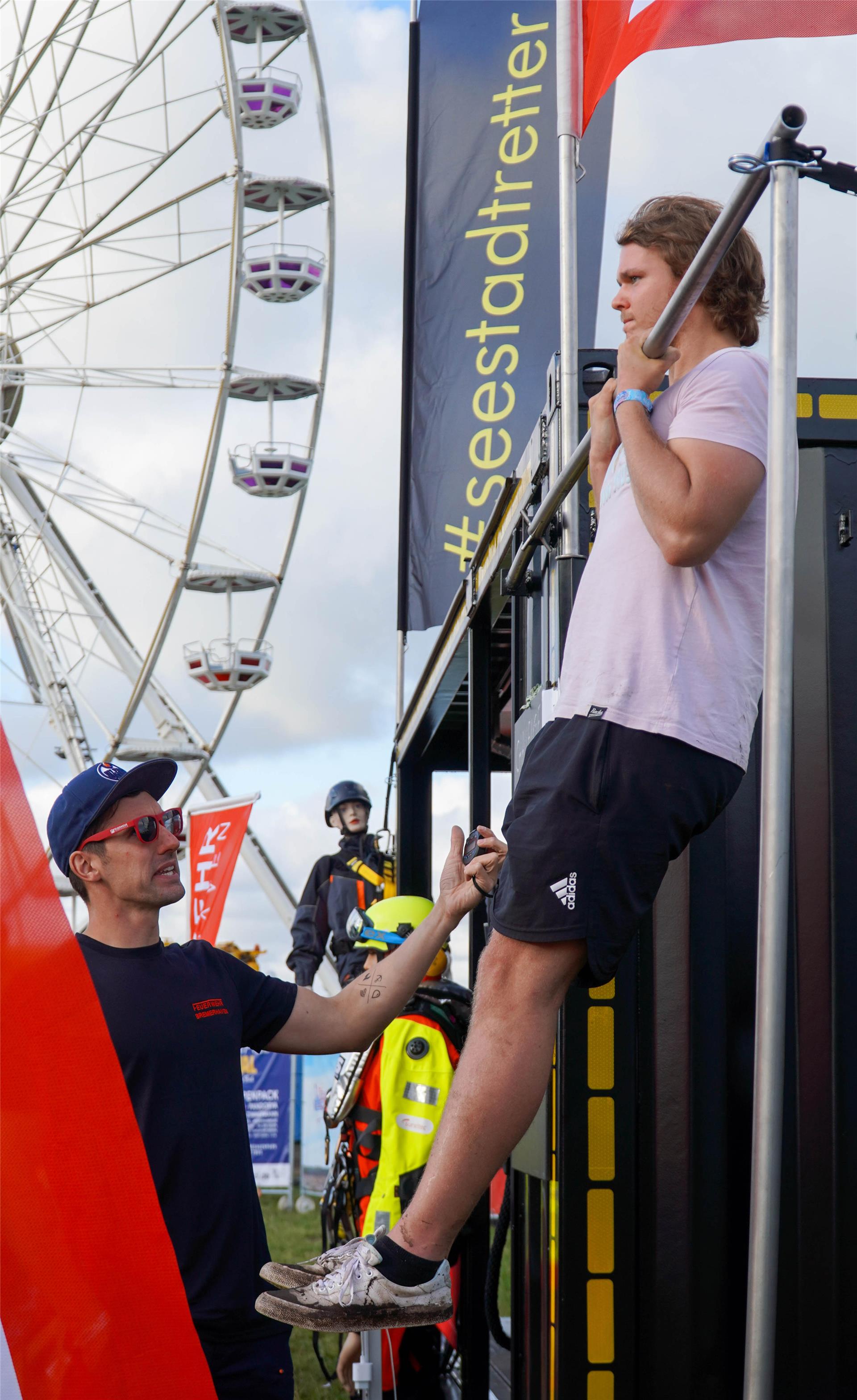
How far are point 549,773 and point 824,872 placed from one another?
2.52 feet

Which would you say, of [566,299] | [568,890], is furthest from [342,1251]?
[566,299]

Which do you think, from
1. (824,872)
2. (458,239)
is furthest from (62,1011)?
(458,239)

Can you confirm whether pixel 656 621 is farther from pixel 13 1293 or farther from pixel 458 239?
pixel 458 239

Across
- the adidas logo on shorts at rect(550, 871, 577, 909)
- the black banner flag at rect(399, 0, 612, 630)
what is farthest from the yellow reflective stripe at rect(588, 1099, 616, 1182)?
the black banner flag at rect(399, 0, 612, 630)

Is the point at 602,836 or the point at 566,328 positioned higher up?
the point at 566,328

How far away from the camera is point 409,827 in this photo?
6500 millimetres

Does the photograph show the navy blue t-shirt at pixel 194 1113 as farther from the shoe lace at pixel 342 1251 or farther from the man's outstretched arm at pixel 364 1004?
the shoe lace at pixel 342 1251

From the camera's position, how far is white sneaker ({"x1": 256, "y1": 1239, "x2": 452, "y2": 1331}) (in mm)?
1547

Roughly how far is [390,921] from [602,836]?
119 inches

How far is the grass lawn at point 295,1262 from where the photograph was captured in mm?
5188

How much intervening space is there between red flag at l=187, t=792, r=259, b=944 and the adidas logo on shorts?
5.94 metres

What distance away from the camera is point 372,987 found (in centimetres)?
258

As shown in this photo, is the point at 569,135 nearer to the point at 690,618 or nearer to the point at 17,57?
the point at 690,618

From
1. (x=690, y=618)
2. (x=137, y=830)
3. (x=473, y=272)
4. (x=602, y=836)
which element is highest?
(x=473, y=272)
